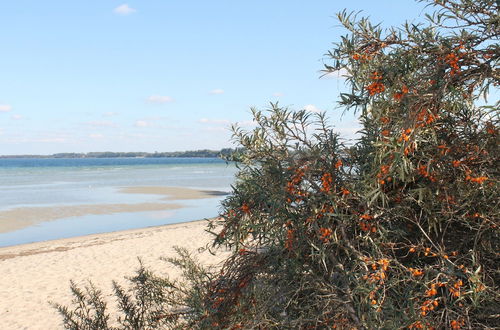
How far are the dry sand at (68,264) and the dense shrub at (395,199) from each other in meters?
7.72

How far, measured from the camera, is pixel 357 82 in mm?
2402

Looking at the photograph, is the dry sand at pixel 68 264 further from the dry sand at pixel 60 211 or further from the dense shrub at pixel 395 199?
the dense shrub at pixel 395 199

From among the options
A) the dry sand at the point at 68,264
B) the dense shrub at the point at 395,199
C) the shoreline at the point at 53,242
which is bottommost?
the shoreline at the point at 53,242

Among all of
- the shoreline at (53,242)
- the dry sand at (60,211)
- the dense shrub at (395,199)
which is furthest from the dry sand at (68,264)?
the dense shrub at (395,199)

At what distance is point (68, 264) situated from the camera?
14312 millimetres

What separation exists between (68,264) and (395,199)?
13686 millimetres

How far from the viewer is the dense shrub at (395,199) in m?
2.15

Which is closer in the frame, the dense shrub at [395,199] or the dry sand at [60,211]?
the dense shrub at [395,199]

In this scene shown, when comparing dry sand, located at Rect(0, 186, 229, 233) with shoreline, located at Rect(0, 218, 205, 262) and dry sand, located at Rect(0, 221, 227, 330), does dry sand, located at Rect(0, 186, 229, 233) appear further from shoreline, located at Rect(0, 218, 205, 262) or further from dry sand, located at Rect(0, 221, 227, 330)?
dry sand, located at Rect(0, 221, 227, 330)

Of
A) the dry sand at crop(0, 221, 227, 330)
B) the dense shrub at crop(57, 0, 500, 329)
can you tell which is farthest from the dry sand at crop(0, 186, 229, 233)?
the dense shrub at crop(57, 0, 500, 329)

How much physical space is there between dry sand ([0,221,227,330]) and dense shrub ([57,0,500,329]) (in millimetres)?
7724

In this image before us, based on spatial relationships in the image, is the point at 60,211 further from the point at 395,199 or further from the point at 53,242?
the point at 395,199

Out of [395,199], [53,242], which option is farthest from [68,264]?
[395,199]

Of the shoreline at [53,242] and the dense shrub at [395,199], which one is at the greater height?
the dense shrub at [395,199]
